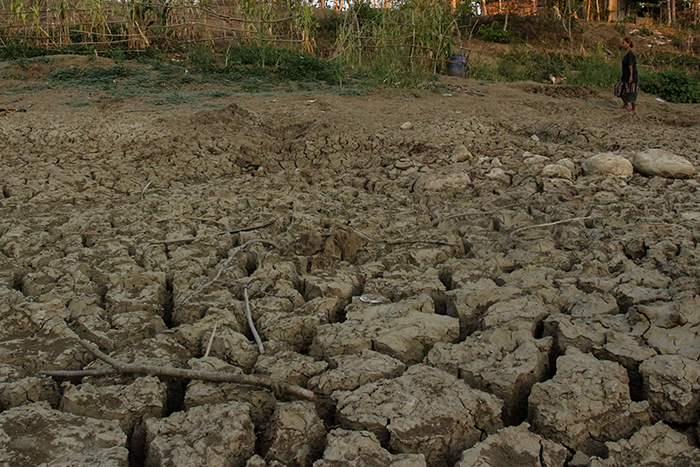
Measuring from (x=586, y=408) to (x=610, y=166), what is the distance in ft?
8.46

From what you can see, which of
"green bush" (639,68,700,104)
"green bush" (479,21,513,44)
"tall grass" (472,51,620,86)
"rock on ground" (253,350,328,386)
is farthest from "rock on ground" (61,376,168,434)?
"green bush" (479,21,513,44)

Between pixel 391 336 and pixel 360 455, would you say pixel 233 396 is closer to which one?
pixel 360 455

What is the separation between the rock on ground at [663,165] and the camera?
3.75 m

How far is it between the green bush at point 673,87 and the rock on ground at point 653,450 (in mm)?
9954

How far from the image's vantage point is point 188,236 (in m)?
3.02

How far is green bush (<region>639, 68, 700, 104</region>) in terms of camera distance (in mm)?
9992

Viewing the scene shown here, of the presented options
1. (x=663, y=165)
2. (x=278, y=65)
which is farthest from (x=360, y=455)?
(x=278, y=65)

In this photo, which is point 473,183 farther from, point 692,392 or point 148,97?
point 148,97

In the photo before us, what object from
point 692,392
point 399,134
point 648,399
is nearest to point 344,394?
point 648,399

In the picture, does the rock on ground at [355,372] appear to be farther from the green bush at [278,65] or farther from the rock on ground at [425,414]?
the green bush at [278,65]

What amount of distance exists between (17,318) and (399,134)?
3647 mm

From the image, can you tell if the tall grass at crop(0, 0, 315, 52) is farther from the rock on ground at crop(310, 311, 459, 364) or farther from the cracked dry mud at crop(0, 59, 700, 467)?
the rock on ground at crop(310, 311, 459, 364)

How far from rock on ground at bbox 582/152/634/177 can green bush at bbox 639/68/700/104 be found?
24.1 ft

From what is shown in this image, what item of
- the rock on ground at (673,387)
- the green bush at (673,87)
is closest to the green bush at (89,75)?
the rock on ground at (673,387)
